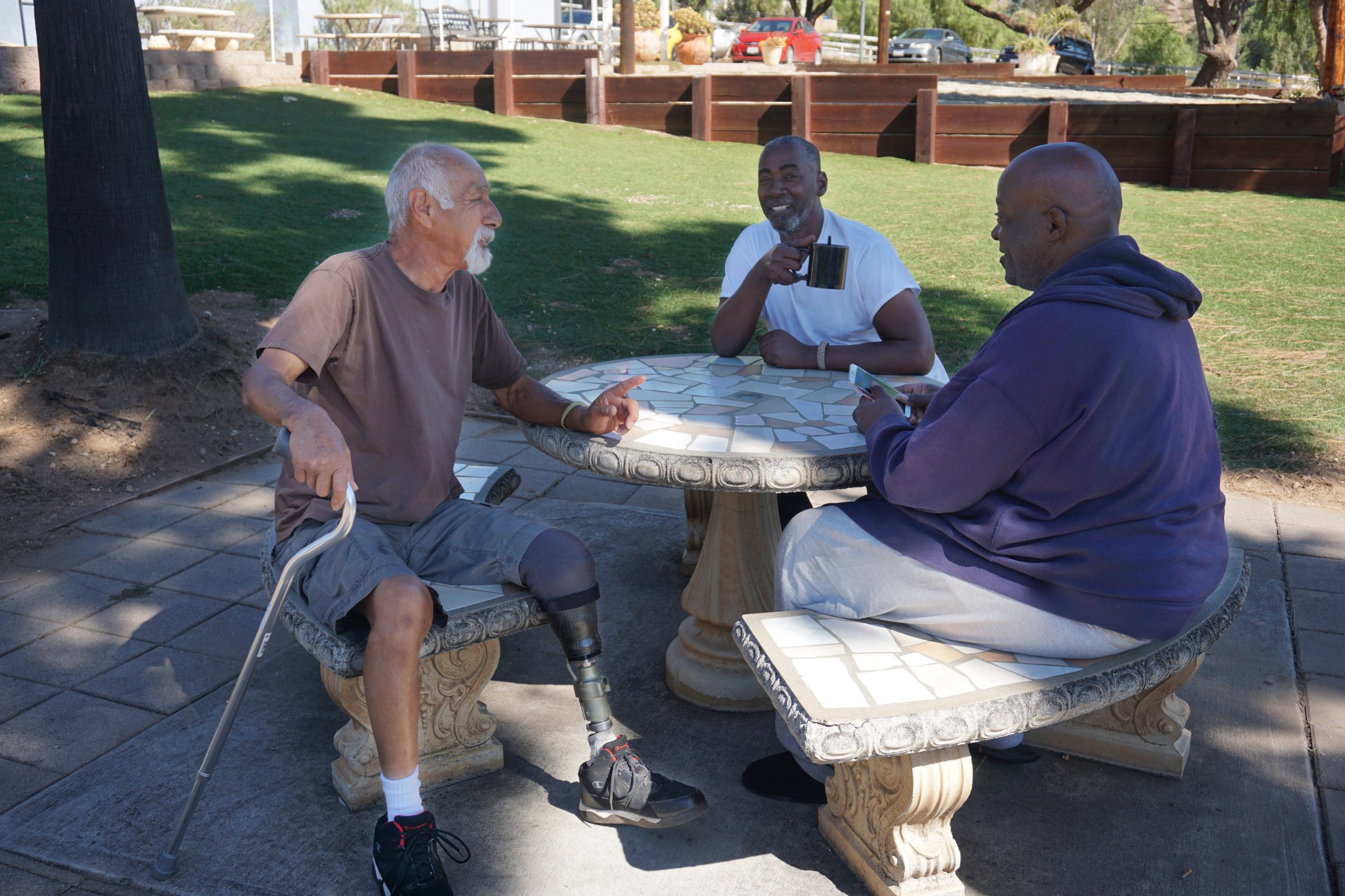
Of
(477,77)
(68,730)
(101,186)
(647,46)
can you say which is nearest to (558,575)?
(68,730)

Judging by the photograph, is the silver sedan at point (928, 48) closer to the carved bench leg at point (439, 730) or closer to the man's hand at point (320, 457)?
the carved bench leg at point (439, 730)

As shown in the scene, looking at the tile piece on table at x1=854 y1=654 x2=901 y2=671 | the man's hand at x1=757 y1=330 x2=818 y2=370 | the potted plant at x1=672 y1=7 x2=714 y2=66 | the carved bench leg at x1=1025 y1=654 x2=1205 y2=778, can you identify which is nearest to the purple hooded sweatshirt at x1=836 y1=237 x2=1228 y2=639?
the tile piece on table at x1=854 y1=654 x2=901 y2=671

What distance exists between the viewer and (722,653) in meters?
3.22

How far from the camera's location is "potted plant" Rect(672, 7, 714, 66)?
94.7 feet

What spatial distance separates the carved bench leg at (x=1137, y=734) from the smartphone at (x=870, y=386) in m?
0.96

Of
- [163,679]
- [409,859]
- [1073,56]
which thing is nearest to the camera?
[409,859]

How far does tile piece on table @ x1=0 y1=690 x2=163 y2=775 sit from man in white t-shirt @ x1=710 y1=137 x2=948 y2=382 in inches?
86.0

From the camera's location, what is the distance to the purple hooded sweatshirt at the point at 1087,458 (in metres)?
2.01

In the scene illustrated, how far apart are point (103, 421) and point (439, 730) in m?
3.31

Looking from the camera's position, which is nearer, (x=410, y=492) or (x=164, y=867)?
(x=164, y=867)

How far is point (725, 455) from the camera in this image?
2617 mm

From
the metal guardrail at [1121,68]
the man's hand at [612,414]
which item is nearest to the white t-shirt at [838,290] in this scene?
the man's hand at [612,414]

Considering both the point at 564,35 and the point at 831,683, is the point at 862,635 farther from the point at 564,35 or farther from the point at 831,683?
the point at 564,35

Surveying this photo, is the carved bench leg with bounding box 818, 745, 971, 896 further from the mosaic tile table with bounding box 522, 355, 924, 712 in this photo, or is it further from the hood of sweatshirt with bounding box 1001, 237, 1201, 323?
the hood of sweatshirt with bounding box 1001, 237, 1201, 323
